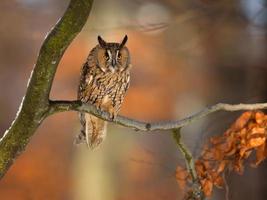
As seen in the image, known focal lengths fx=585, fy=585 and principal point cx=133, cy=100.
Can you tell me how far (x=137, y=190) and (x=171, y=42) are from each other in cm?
86

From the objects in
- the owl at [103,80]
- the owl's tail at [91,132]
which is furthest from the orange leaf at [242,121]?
the owl's tail at [91,132]

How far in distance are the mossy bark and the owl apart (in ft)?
2.06

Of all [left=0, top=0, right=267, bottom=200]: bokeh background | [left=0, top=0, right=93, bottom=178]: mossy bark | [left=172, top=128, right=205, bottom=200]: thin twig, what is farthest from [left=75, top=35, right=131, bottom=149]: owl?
[left=0, top=0, right=267, bottom=200]: bokeh background

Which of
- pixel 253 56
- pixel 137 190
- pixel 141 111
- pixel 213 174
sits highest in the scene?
pixel 253 56

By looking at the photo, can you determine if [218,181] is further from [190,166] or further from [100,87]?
[100,87]

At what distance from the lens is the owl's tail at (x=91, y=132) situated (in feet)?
6.66

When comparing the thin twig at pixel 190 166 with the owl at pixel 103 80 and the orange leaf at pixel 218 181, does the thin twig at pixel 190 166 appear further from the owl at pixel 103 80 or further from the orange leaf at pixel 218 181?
the owl at pixel 103 80

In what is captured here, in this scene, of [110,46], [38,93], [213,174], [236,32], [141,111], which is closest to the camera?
[38,93]

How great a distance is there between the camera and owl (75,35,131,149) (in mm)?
1931

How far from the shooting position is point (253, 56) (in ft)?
10.0

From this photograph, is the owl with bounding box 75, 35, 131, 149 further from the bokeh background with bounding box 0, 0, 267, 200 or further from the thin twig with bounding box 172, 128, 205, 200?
the bokeh background with bounding box 0, 0, 267, 200

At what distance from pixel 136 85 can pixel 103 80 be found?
123cm

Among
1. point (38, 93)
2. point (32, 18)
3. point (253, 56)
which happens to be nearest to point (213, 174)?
point (38, 93)

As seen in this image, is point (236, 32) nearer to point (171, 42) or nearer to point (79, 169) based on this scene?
point (171, 42)
